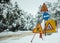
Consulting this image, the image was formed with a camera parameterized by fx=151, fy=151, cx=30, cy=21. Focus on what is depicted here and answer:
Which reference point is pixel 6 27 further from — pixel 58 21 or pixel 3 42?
pixel 58 21

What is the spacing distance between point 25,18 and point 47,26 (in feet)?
Answer: 0.95

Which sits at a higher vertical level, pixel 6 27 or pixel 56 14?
pixel 56 14

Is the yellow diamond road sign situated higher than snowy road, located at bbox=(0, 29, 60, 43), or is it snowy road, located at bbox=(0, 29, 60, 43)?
the yellow diamond road sign

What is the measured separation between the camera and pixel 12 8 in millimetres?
1861

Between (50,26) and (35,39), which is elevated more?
(50,26)

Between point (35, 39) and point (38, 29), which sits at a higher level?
point (38, 29)

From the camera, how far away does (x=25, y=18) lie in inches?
73.1

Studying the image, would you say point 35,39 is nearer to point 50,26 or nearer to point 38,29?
point 38,29

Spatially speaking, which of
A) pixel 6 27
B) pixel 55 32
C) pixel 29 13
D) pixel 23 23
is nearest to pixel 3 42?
pixel 6 27

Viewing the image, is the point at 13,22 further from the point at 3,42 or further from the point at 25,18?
the point at 3,42

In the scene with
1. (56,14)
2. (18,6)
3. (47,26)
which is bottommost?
(47,26)

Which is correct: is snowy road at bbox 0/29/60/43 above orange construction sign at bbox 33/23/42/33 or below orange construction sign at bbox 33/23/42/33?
below

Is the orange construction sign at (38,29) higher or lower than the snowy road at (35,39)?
higher

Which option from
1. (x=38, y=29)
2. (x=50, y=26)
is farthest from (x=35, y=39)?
(x=50, y=26)
